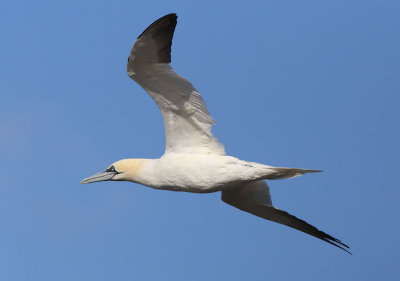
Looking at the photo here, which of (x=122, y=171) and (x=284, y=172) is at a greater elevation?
(x=122, y=171)

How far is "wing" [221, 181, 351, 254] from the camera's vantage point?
12797 mm

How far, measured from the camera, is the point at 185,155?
1219 centimetres

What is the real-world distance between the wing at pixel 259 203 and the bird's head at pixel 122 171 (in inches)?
62.4

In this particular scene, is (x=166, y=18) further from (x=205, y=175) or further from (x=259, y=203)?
(x=259, y=203)

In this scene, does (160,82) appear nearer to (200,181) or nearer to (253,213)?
(200,181)

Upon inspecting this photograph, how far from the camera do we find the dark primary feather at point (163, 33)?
1128cm

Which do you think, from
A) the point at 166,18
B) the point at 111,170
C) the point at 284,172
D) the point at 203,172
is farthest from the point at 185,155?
the point at 166,18

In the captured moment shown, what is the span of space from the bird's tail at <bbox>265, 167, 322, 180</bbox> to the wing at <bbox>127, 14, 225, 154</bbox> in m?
1.16

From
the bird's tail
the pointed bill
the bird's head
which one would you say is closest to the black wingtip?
the bird's head

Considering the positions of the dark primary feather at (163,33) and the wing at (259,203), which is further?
the wing at (259,203)

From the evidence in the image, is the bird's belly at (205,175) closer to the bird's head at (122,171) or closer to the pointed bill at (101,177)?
the bird's head at (122,171)

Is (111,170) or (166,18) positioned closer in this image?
(166,18)

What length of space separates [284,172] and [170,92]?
2.25m

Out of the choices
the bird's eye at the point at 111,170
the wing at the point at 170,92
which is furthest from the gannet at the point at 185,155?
the bird's eye at the point at 111,170
